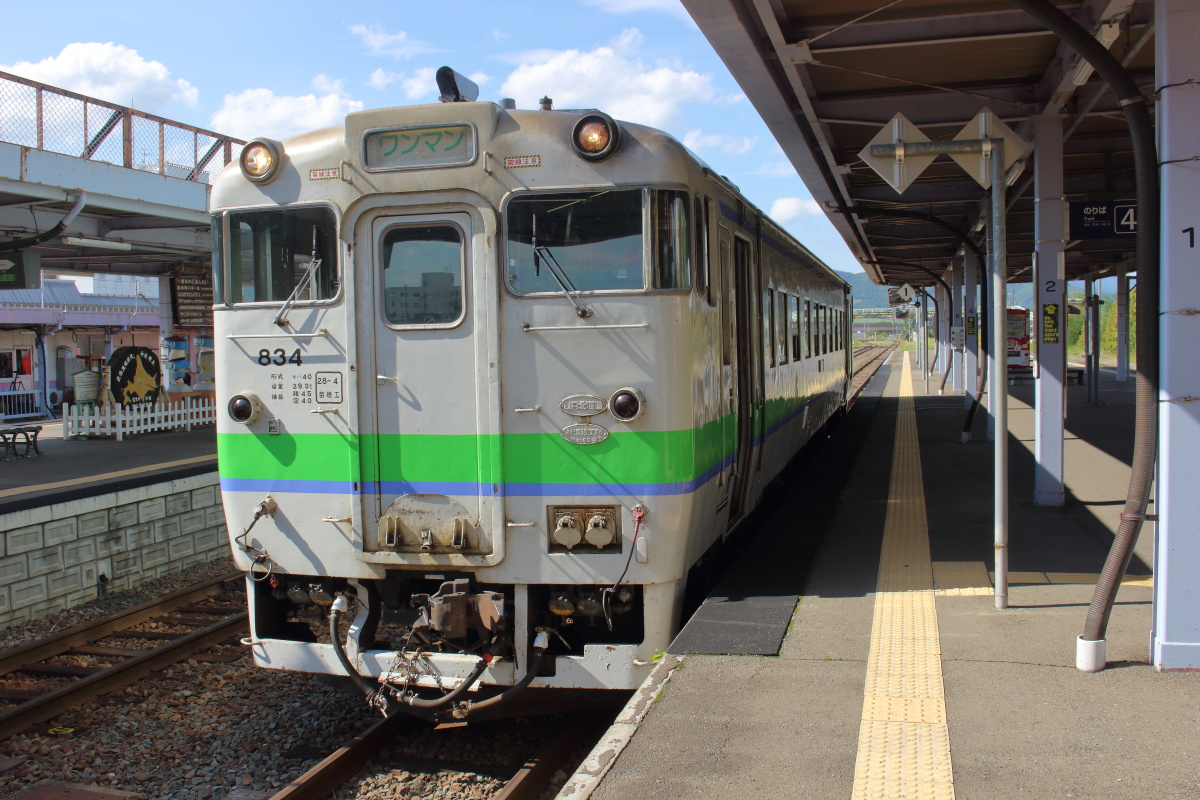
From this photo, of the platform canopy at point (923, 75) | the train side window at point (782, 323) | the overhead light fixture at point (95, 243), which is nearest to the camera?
the platform canopy at point (923, 75)

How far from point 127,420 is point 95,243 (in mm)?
2903

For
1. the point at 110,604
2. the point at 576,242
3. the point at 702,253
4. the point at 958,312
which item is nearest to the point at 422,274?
the point at 576,242

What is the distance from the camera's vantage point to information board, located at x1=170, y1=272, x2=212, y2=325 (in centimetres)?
1847

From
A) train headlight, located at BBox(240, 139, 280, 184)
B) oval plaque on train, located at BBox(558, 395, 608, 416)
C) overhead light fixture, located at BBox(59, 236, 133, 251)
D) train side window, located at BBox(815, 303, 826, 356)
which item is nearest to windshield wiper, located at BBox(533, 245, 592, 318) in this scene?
oval plaque on train, located at BBox(558, 395, 608, 416)

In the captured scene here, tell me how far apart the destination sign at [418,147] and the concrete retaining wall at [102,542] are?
17.0ft

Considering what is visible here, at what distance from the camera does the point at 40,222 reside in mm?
13180

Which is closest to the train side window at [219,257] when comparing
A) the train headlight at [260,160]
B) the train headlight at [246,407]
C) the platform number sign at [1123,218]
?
the train headlight at [260,160]

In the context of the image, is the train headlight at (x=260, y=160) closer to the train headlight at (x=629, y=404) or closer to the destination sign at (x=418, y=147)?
the destination sign at (x=418, y=147)

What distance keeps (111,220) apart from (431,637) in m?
11.9

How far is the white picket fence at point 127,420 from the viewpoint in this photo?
49.9 ft

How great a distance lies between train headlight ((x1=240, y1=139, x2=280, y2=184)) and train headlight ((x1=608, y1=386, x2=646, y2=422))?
7.43ft

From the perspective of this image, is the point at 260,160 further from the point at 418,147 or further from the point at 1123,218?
the point at 1123,218

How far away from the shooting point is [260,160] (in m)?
5.24

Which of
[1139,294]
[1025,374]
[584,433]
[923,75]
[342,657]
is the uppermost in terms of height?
[923,75]
